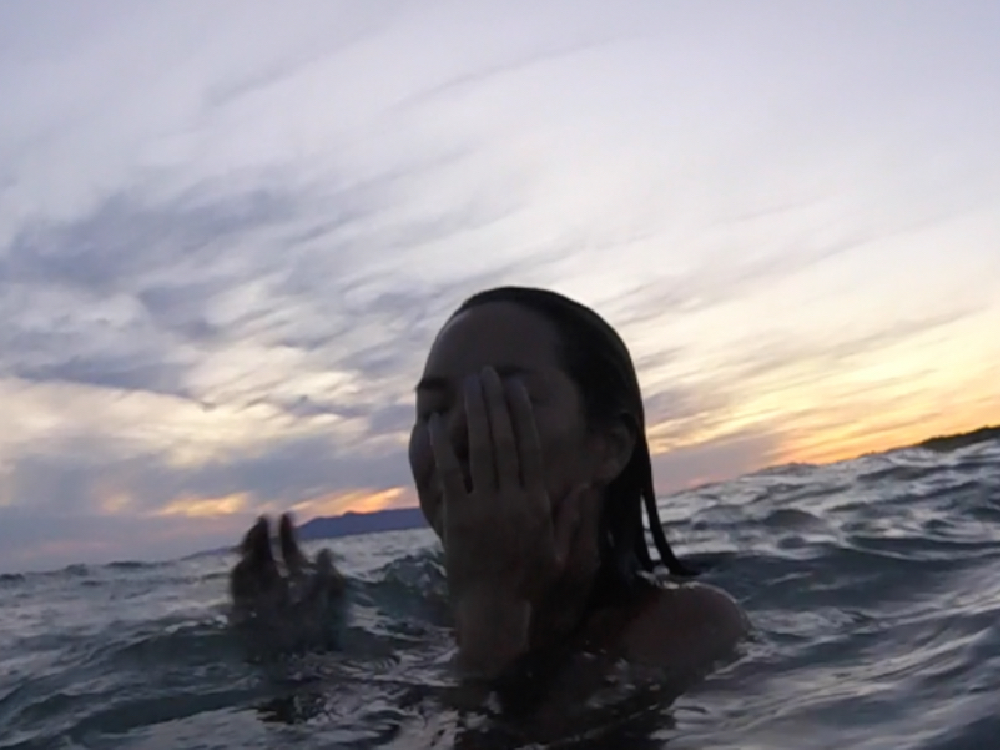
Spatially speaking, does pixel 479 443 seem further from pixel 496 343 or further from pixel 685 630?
pixel 685 630

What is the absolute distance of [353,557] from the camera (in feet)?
36.5

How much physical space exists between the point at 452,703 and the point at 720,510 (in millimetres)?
7662

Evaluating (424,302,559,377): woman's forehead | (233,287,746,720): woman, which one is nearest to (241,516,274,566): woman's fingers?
(233,287,746,720): woman

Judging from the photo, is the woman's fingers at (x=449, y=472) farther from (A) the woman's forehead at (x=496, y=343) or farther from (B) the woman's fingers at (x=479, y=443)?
(A) the woman's forehead at (x=496, y=343)

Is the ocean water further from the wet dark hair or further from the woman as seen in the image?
the wet dark hair

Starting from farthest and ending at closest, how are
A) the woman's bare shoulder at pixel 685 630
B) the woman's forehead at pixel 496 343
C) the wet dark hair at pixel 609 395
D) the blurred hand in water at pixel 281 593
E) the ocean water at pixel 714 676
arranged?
the blurred hand in water at pixel 281 593 → the wet dark hair at pixel 609 395 → the woman's forehead at pixel 496 343 → the woman's bare shoulder at pixel 685 630 → the ocean water at pixel 714 676

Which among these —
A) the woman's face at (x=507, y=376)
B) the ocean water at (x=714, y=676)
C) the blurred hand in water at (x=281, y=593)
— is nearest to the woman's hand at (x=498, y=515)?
the woman's face at (x=507, y=376)

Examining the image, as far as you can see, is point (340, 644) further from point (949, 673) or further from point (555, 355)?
point (949, 673)

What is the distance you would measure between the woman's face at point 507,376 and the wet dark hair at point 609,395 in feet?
0.21

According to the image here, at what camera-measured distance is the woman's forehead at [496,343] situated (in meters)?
3.38

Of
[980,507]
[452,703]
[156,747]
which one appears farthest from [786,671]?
[980,507]

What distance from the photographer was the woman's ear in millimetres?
3471

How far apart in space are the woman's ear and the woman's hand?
400 millimetres

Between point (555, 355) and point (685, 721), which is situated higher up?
point (555, 355)
